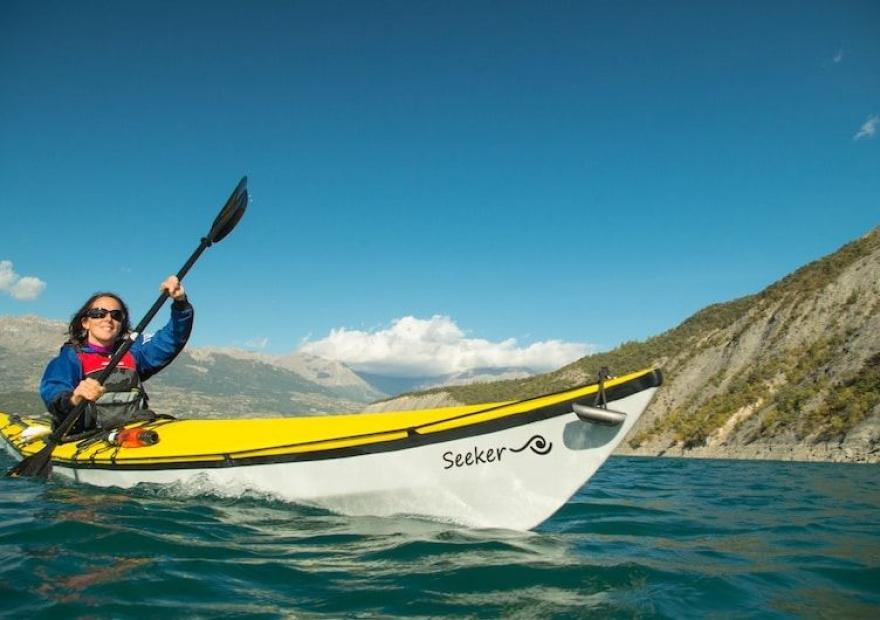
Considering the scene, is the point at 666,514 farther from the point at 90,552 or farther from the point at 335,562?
the point at 90,552

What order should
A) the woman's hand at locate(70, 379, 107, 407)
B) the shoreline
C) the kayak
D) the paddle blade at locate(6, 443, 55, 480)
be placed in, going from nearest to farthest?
the kayak
the woman's hand at locate(70, 379, 107, 407)
the paddle blade at locate(6, 443, 55, 480)
the shoreline

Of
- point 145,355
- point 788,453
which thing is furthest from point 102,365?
point 788,453

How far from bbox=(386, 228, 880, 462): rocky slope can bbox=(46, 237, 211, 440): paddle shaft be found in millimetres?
18987

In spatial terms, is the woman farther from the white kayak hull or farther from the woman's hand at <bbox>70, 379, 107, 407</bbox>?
the white kayak hull

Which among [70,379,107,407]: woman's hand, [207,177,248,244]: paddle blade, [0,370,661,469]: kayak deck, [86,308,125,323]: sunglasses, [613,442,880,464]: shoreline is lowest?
[613,442,880,464]: shoreline

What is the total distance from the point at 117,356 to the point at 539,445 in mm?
5723

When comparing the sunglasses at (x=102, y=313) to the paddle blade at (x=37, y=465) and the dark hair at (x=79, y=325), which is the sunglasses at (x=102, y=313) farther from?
the paddle blade at (x=37, y=465)

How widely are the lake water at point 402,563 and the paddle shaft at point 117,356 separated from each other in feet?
3.18

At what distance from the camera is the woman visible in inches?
279

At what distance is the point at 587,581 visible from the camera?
11.7 feet

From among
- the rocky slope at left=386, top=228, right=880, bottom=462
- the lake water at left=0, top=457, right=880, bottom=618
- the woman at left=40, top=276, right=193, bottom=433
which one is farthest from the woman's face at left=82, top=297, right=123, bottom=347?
the rocky slope at left=386, top=228, right=880, bottom=462

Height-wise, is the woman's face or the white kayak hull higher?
the woman's face

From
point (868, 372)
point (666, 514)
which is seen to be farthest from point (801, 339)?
point (666, 514)

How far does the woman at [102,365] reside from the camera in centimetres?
708
